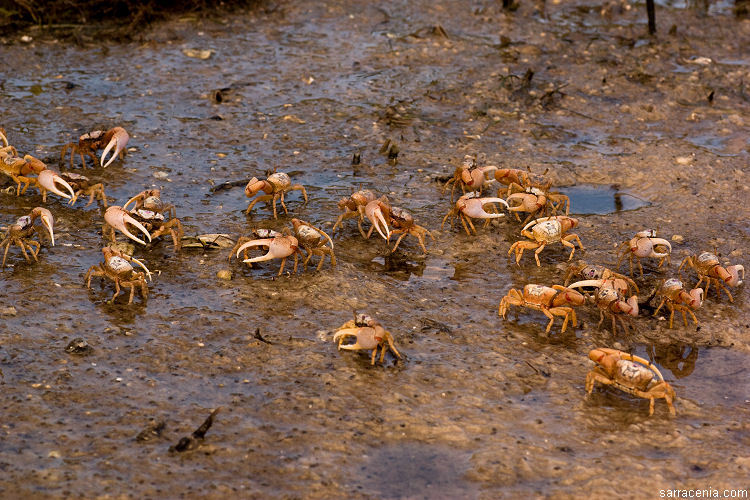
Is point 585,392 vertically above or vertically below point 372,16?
below

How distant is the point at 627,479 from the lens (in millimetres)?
3668

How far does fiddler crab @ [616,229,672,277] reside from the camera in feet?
17.4

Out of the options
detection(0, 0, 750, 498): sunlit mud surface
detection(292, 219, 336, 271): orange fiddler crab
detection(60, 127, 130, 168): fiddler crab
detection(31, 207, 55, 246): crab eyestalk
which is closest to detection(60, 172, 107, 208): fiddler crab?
detection(0, 0, 750, 498): sunlit mud surface

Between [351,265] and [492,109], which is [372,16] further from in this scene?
[351,265]

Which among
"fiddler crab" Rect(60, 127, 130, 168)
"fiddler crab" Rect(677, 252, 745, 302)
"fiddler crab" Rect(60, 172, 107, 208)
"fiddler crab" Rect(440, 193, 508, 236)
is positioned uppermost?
"fiddler crab" Rect(60, 127, 130, 168)

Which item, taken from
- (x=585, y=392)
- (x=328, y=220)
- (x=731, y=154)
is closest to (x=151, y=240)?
(x=328, y=220)

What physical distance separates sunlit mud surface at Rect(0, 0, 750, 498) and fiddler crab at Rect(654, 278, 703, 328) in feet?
0.44

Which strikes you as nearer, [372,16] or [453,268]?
[453,268]

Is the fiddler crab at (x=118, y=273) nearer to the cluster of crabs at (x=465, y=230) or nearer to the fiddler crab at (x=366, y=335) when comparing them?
the cluster of crabs at (x=465, y=230)

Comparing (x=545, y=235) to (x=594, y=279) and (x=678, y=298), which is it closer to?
(x=594, y=279)

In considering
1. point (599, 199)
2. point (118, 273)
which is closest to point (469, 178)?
point (599, 199)

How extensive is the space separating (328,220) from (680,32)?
5780 millimetres

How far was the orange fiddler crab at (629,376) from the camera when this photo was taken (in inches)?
161

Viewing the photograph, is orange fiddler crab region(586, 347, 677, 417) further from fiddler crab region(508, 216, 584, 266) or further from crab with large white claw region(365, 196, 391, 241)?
crab with large white claw region(365, 196, 391, 241)
